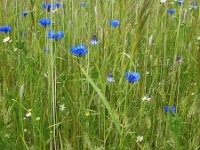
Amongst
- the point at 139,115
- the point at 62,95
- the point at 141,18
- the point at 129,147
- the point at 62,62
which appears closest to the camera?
the point at 141,18

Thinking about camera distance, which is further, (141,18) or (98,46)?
(98,46)

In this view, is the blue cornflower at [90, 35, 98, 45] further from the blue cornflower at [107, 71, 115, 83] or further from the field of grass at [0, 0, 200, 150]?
the blue cornflower at [107, 71, 115, 83]

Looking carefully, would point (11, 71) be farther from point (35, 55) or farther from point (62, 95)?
point (62, 95)

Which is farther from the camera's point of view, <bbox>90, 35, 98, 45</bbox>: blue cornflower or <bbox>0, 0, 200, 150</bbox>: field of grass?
<bbox>90, 35, 98, 45</bbox>: blue cornflower

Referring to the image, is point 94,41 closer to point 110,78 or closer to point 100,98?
point 110,78

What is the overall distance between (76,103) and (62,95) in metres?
0.21

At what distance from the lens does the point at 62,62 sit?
164 cm

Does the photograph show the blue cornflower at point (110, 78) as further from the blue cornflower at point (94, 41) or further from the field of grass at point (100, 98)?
the blue cornflower at point (94, 41)

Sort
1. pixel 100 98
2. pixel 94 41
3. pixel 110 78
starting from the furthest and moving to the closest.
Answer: pixel 94 41, pixel 110 78, pixel 100 98

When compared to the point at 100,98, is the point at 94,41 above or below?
above

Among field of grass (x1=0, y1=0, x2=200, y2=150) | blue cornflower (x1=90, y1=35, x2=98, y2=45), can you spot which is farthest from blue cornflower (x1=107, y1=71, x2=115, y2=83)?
blue cornflower (x1=90, y1=35, x2=98, y2=45)

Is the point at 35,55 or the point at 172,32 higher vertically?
the point at 172,32

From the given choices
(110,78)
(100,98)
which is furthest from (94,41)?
(100,98)

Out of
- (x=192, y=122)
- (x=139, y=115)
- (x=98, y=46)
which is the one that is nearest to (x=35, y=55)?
(x=98, y=46)
